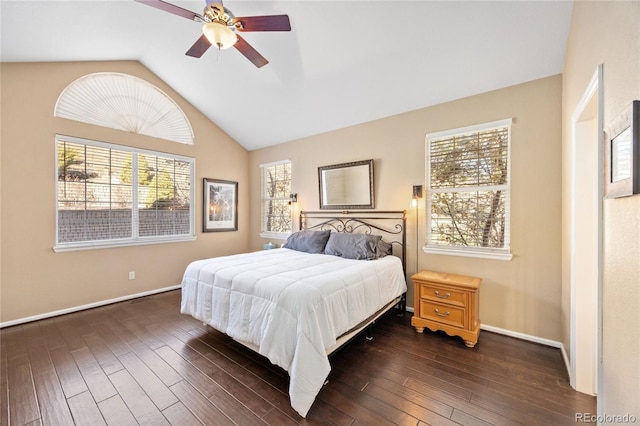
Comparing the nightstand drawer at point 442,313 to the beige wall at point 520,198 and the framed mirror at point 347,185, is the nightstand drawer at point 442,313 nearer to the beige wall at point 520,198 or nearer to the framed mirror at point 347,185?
the beige wall at point 520,198

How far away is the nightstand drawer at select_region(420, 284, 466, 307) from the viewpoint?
263 centimetres

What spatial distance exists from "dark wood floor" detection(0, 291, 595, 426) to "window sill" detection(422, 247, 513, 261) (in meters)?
0.88

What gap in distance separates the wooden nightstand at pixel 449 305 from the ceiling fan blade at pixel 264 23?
2883 millimetres

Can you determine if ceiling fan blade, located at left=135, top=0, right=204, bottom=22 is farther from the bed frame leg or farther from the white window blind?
the bed frame leg

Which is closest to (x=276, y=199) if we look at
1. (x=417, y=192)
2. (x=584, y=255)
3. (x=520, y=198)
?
(x=417, y=192)

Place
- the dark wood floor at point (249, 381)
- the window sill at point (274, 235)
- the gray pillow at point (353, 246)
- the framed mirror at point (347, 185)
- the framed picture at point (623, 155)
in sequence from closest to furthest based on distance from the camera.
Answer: the framed picture at point (623, 155)
the dark wood floor at point (249, 381)
the gray pillow at point (353, 246)
the framed mirror at point (347, 185)
the window sill at point (274, 235)

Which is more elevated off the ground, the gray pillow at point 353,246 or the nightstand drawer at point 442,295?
the gray pillow at point 353,246

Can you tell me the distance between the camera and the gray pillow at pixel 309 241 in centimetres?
373

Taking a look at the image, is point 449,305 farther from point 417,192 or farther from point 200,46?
point 200,46

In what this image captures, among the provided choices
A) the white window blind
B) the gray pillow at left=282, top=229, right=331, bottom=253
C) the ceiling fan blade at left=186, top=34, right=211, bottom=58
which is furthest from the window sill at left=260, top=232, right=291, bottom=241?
the ceiling fan blade at left=186, top=34, right=211, bottom=58

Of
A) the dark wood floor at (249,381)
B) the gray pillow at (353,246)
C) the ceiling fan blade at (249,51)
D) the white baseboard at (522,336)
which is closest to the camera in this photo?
the dark wood floor at (249,381)

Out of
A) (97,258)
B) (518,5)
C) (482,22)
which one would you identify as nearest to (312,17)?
(482,22)

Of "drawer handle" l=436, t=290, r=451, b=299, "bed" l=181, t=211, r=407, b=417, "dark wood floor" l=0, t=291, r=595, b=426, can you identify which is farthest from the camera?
"drawer handle" l=436, t=290, r=451, b=299

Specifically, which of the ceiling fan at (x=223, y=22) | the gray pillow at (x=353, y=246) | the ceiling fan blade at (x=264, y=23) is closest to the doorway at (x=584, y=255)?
the gray pillow at (x=353, y=246)
